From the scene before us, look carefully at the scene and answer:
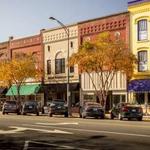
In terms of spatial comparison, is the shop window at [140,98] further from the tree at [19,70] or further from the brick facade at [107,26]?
the tree at [19,70]

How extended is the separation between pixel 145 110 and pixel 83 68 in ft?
23.1

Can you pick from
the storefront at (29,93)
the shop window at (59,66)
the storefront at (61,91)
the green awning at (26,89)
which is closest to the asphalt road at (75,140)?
the storefront at (61,91)

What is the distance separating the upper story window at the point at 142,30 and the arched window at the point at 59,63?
13327mm

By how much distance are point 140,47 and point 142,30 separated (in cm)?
163

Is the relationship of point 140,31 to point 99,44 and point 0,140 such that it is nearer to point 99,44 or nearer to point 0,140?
point 99,44

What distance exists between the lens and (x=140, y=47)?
47312 millimetres

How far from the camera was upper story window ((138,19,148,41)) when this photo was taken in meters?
47.1

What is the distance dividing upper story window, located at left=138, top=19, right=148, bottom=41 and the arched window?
13327 mm

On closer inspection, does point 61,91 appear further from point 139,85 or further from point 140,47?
point 140,47

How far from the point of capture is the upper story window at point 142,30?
4712cm

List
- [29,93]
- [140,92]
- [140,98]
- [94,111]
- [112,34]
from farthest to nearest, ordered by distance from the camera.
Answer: [29,93]
[112,34]
[140,98]
[140,92]
[94,111]

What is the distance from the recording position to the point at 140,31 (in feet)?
156

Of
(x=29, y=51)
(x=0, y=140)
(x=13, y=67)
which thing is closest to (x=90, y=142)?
(x=0, y=140)

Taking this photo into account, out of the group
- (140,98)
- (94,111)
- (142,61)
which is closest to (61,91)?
(140,98)
